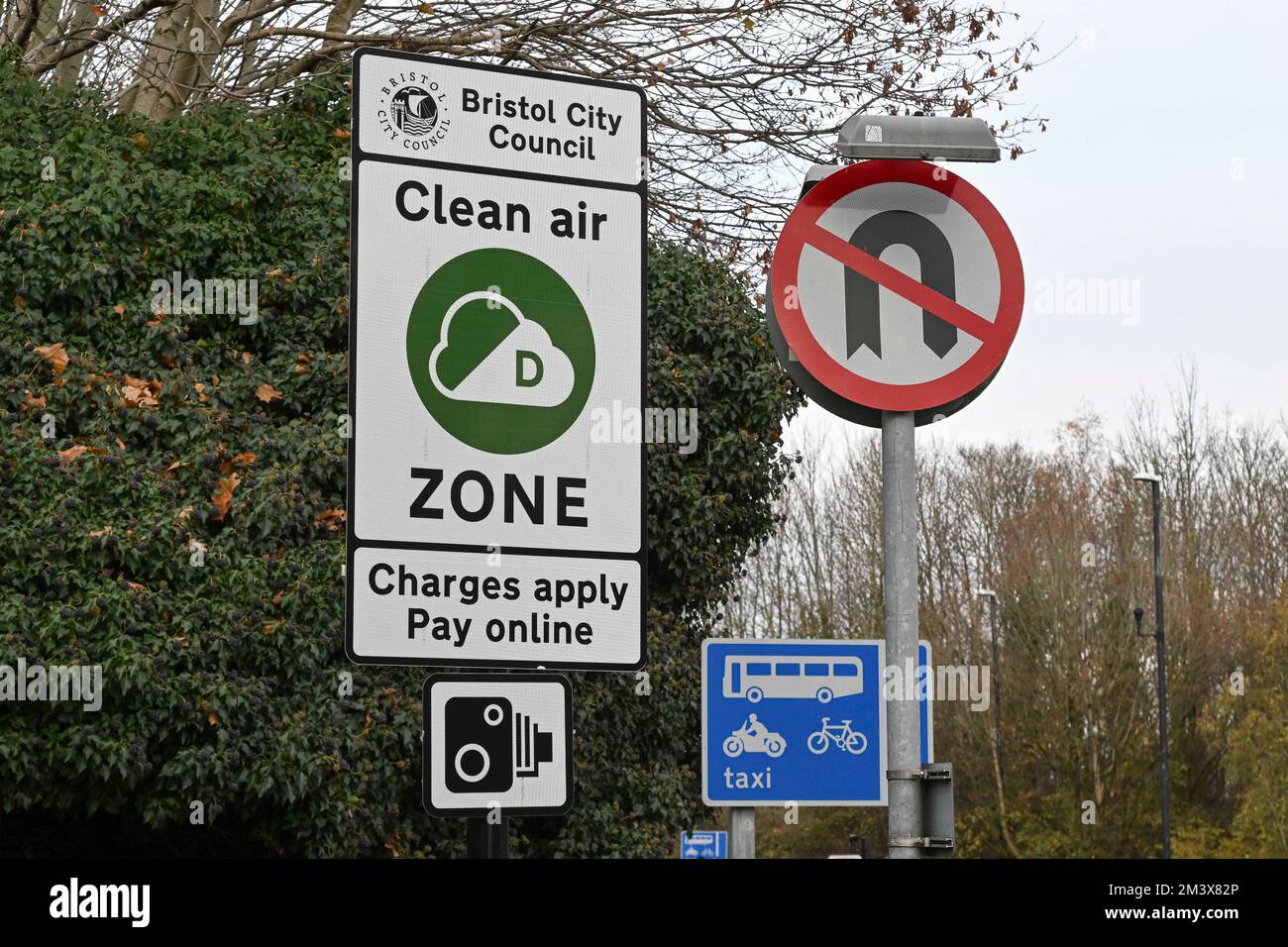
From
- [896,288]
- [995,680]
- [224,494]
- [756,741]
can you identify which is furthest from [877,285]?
[995,680]

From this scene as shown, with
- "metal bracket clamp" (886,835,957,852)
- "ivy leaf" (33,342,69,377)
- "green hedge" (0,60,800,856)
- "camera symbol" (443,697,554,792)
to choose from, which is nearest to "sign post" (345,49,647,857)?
"camera symbol" (443,697,554,792)

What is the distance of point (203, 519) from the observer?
9.41m

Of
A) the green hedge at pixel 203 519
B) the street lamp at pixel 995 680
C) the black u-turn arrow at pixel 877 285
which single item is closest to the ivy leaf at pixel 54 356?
the green hedge at pixel 203 519

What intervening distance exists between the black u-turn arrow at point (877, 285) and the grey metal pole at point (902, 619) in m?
0.17

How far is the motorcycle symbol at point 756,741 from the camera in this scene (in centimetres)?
391

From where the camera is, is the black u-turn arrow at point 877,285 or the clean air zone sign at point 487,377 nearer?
the clean air zone sign at point 487,377

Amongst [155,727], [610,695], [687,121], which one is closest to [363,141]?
[155,727]

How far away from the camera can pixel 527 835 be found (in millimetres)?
11383

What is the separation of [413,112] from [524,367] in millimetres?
488

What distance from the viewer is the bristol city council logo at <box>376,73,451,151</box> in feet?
8.86

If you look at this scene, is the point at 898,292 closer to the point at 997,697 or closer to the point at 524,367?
the point at 524,367

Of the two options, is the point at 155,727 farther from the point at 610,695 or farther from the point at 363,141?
the point at 363,141

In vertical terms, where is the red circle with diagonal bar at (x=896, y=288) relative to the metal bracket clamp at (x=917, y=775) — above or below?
above

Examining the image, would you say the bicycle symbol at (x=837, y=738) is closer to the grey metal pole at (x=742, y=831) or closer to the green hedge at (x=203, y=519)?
the grey metal pole at (x=742, y=831)
